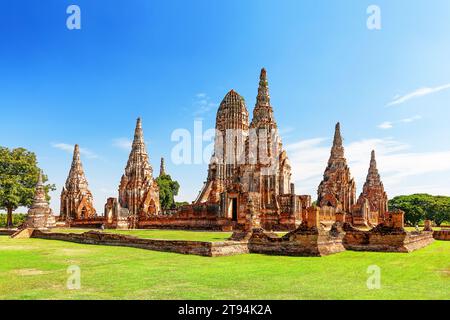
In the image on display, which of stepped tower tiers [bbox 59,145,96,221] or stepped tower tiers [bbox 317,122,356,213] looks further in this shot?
stepped tower tiers [bbox 59,145,96,221]

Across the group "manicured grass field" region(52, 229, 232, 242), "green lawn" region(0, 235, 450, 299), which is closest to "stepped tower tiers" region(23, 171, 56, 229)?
"manicured grass field" region(52, 229, 232, 242)

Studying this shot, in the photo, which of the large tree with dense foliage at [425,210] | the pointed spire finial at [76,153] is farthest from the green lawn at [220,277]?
the large tree with dense foliage at [425,210]

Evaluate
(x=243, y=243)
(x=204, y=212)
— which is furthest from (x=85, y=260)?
(x=204, y=212)

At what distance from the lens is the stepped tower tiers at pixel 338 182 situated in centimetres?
5084

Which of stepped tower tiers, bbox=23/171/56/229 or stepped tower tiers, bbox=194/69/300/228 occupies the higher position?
stepped tower tiers, bbox=194/69/300/228

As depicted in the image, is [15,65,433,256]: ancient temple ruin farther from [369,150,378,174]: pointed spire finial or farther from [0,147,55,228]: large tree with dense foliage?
[0,147,55,228]: large tree with dense foliage

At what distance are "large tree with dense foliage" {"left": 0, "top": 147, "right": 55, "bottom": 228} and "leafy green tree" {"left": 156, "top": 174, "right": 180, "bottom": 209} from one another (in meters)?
24.2

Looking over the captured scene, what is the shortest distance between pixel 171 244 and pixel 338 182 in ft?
124

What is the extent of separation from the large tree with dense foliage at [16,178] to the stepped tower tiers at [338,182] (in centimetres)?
3383

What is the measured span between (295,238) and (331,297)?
27.7 feet

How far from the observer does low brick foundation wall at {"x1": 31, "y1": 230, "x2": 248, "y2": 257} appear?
1571cm
